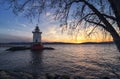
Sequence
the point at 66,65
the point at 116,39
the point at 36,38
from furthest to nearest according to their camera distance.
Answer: the point at 36,38, the point at 66,65, the point at 116,39

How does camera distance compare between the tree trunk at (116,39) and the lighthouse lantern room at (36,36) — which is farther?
the lighthouse lantern room at (36,36)

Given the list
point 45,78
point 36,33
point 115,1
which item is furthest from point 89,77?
point 36,33

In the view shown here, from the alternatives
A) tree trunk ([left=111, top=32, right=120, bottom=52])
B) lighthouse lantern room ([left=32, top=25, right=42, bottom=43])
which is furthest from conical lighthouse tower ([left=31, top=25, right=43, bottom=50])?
tree trunk ([left=111, top=32, right=120, bottom=52])

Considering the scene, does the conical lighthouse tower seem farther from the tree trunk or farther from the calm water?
the tree trunk

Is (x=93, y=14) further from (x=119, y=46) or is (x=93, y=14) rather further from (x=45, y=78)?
(x=45, y=78)

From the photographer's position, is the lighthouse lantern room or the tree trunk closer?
the tree trunk

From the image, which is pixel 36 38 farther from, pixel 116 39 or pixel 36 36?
pixel 116 39

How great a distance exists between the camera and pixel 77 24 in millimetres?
6523

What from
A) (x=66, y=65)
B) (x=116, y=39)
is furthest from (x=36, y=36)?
(x=116, y=39)

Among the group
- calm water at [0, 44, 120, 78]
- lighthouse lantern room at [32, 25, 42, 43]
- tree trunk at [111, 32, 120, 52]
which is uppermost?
lighthouse lantern room at [32, 25, 42, 43]

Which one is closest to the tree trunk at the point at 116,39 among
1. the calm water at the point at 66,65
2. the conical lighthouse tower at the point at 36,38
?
the calm water at the point at 66,65

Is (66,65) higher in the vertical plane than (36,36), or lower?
lower

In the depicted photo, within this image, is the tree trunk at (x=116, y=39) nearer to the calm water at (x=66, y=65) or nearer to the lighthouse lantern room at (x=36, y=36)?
the calm water at (x=66, y=65)

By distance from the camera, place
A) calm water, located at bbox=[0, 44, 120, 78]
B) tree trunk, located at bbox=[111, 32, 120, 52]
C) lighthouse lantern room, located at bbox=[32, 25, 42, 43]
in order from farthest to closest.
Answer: lighthouse lantern room, located at bbox=[32, 25, 42, 43], calm water, located at bbox=[0, 44, 120, 78], tree trunk, located at bbox=[111, 32, 120, 52]
